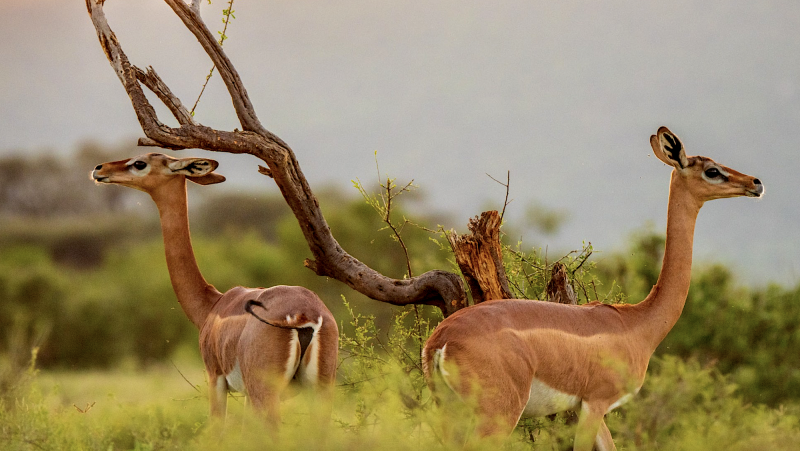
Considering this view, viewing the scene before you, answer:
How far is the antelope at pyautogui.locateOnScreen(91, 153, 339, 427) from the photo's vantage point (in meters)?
5.48

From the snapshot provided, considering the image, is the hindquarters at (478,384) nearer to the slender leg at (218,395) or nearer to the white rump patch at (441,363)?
the white rump patch at (441,363)

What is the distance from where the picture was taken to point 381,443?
13.2 feet

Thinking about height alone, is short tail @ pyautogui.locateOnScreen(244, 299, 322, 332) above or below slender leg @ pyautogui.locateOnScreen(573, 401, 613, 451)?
above

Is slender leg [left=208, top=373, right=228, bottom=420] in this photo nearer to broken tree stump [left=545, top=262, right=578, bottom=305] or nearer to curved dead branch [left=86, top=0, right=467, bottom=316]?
curved dead branch [left=86, top=0, right=467, bottom=316]

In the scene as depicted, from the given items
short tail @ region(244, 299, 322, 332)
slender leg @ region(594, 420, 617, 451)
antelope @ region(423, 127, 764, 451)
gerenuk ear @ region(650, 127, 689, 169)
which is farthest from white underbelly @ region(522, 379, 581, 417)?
gerenuk ear @ region(650, 127, 689, 169)

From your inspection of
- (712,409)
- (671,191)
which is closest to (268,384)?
(712,409)

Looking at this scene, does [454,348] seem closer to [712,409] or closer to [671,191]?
[712,409]

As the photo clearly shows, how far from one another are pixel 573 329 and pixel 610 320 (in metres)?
0.38

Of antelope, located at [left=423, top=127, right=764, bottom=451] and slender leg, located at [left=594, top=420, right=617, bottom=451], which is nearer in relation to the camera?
antelope, located at [left=423, top=127, right=764, bottom=451]

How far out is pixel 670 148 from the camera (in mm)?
6125

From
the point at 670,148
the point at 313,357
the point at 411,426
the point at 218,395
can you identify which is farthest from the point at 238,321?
the point at 670,148

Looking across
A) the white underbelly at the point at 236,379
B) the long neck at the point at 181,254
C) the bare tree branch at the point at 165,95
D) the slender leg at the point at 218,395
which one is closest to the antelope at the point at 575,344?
the white underbelly at the point at 236,379

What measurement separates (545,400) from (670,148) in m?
2.05

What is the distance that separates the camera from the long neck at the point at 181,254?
22.9 feet
